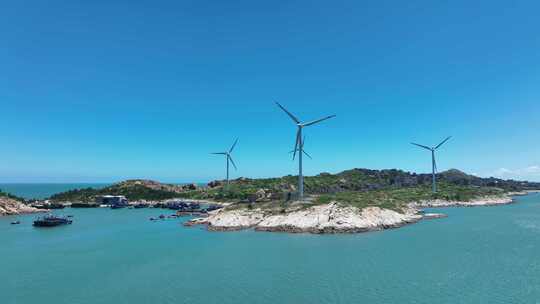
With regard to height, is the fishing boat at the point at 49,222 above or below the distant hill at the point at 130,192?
below

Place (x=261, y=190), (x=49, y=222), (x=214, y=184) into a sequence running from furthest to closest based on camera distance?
(x=214, y=184) → (x=261, y=190) → (x=49, y=222)

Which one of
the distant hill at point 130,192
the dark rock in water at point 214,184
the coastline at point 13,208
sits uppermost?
the dark rock in water at point 214,184

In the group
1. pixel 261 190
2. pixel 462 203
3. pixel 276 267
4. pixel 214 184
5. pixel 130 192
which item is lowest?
pixel 276 267

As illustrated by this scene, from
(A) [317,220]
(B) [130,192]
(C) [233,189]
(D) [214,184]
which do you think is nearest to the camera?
(A) [317,220]

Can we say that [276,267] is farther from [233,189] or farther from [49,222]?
[233,189]

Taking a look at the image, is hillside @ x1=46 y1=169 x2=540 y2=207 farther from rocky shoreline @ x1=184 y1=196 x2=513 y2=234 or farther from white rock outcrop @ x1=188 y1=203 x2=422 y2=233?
white rock outcrop @ x1=188 y1=203 x2=422 y2=233

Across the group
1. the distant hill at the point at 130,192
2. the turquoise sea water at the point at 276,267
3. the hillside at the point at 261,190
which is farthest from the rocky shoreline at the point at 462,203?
the distant hill at the point at 130,192

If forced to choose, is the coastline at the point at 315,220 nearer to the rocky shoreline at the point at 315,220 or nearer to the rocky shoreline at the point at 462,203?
the rocky shoreline at the point at 315,220


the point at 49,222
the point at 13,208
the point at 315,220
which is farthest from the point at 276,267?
the point at 13,208
